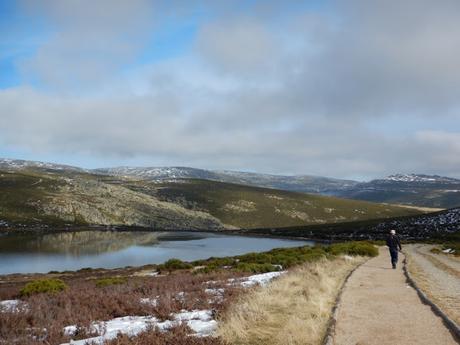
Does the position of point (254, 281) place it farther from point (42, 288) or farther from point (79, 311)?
point (42, 288)

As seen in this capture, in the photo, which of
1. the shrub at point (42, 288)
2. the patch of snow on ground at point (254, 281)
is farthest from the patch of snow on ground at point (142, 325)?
the shrub at point (42, 288)

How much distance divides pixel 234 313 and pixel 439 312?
672 cm

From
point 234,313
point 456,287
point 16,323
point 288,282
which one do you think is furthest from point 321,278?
point 16,323

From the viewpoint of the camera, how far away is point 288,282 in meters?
20.7

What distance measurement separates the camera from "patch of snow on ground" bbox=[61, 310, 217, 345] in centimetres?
1139

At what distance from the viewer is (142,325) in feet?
42.6

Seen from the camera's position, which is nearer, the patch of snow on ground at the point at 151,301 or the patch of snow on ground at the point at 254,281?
the patch of snow on ground at the point at 151,301

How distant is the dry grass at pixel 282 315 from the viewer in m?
10.7

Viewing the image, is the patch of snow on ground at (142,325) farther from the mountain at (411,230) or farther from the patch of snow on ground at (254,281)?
the mountain at (411,230)

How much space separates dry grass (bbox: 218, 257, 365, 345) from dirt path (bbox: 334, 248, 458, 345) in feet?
1.95

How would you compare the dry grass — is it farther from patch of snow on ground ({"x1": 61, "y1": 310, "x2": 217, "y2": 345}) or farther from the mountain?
the mountain

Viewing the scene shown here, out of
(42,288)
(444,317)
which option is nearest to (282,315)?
(444,317)

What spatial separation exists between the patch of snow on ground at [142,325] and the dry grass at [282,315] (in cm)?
65

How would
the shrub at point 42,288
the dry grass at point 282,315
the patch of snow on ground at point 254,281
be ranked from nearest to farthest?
the dry grass at point 282,315 → the patch of snow on ground at point 254,281 → the shrub at point 42,288
